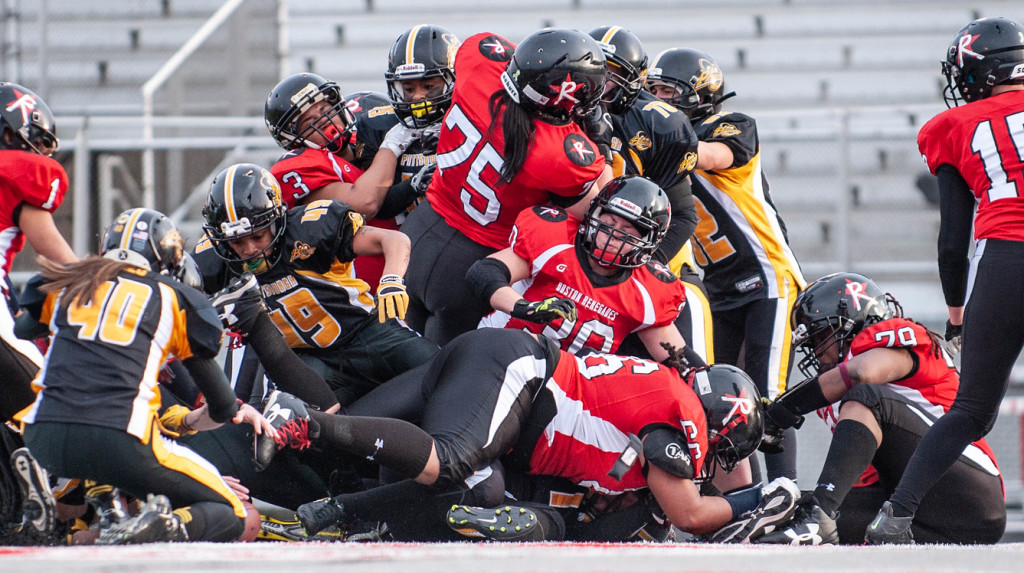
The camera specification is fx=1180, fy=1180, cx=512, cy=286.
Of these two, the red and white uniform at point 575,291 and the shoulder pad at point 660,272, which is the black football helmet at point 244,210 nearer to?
the red and white uniform at point 575,291

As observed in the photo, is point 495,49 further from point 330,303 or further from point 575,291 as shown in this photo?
point 330,303

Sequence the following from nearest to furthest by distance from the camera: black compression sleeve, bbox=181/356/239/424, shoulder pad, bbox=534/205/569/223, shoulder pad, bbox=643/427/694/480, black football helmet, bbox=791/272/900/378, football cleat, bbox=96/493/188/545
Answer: football cleat, bbox=96/493/188/545 < black compression sleeve, bbox=181/356/239/424 < shoulder pad, bbox=643/427/694/480 < shoulder pad, bbox=534/205/569/223 < black football helmet, bbox=791/272/900/378

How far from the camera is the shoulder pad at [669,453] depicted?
3.79 metres

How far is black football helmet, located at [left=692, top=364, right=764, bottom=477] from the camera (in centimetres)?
399

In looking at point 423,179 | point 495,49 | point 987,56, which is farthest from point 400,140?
point 987,56

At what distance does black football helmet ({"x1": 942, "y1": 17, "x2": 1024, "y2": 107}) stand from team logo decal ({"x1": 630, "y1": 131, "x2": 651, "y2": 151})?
1193 mm

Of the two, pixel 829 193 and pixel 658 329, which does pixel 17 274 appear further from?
pixel 829 193

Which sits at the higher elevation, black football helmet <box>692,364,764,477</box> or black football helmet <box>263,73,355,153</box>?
black football helmet <box>263,73,355,153</box>

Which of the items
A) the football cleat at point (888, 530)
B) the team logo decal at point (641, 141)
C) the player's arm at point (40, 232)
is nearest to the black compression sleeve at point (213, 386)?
the player's arm at point (40, 232)

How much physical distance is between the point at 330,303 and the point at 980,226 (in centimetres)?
236

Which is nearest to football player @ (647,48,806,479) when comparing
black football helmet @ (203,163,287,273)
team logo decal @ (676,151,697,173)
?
team logo decal @ (676,151,697,173)

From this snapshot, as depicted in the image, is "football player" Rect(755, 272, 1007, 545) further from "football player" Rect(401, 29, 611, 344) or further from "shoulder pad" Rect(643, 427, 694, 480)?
"football player" Rect(401, 29, 611, 344)

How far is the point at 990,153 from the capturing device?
402cm

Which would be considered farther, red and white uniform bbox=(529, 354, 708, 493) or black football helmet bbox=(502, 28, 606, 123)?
black football helmet bbox=(502, 28, 606, 123)
